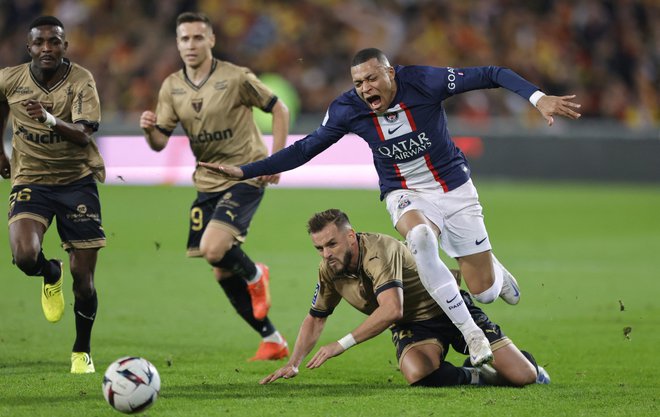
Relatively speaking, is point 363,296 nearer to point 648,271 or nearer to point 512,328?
point 512,328

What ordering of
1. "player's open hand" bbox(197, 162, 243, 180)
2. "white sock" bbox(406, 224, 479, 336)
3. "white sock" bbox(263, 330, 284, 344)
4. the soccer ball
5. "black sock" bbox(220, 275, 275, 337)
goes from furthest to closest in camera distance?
"black sock" bbox(220, 275, 275, 337) < "white sock" bbox(263, 330, 284, 344) < "player's open hand" bbox(197, 162, 243, 180) < "white sock" bbox(406, 224, 479, 336) < the soccer ball

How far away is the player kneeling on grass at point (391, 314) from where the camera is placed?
22.7 feet

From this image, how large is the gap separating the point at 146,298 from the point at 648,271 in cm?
588

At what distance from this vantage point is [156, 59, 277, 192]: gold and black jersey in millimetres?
8977

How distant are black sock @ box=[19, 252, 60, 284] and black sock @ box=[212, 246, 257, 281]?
1187mm

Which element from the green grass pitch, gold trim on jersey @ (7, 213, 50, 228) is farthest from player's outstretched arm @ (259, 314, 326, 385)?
gold trim on jersey @ (7, 213, 50, 228)

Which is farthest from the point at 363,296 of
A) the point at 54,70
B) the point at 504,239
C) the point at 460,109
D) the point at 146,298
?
the point at 460,109

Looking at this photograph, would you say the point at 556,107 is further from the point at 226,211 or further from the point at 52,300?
the point at 52,300

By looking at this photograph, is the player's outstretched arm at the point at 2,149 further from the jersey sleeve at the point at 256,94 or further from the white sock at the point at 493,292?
the white sock at the point at 493,292

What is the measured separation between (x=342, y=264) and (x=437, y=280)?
64 centimetres

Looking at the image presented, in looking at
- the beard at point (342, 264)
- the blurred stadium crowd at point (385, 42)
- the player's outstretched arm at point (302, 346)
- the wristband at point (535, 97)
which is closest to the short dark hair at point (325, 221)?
the beard at point (342, 264)

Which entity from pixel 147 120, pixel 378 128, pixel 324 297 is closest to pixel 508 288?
pixel 378 128

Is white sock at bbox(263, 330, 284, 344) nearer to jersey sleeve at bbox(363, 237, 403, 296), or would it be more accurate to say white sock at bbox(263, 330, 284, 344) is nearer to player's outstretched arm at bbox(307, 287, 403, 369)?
jersey sleeve at bbox(363, 237, 403, 296)

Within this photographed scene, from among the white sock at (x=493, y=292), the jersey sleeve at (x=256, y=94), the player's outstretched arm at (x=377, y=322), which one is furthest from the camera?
the jersey sleeve at (x=256, y=94)
